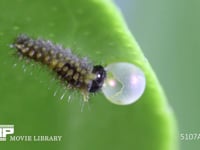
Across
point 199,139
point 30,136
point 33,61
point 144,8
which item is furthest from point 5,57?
point 199,139

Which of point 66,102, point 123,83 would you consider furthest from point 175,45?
point 66,102

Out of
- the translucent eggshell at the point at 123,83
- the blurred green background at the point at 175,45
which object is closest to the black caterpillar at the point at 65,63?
the translucent eggshell at the point at 123,83

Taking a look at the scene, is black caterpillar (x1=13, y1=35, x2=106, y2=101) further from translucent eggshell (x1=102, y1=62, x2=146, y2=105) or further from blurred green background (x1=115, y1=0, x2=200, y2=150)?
blurred green background (x1=115, y1=0, x2=200, y2=150)

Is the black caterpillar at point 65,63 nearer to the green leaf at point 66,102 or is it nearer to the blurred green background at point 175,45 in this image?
the green leaf at point 66,102

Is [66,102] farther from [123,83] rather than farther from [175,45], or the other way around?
[175,45]

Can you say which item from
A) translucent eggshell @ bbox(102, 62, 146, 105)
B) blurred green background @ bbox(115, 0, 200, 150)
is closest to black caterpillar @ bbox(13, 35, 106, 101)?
translucent eggshell @ bbox(102, 62, 146, 105)
